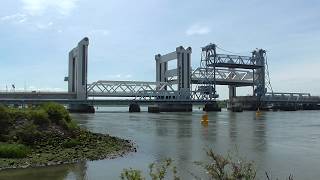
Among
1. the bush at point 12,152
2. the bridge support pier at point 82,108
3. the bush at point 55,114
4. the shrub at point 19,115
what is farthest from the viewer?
the bridge support pier at point 82,108

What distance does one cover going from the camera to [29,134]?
29281 millimetres

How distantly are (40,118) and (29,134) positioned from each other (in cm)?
237

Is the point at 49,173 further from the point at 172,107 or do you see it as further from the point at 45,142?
the point at 172,107

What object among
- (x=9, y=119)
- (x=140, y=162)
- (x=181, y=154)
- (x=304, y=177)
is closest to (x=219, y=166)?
(x=304, y=177)

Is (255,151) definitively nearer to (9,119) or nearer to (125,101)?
(9,119)

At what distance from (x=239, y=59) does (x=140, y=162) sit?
171277 millimetres

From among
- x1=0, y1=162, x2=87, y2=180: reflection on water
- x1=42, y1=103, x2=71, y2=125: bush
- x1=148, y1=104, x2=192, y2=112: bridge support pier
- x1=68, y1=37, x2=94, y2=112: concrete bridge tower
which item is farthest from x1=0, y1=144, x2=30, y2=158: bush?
x1=148, y1=104, x2=192, y2=112: bridge support pier

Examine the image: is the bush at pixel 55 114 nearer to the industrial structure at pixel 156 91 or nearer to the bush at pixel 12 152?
the bush at pixel 12 152

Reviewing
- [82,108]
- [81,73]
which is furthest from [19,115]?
[81,73]

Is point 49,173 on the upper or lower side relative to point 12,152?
lower

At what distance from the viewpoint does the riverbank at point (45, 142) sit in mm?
24953

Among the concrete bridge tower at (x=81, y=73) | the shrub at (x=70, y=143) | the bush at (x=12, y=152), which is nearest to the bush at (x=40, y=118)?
the shrub at (x=70, y=143)

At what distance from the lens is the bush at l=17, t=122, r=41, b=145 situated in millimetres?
28875

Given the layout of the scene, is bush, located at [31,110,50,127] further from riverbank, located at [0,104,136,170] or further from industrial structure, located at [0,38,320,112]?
industrial structure, located at [0,38,320,112]
